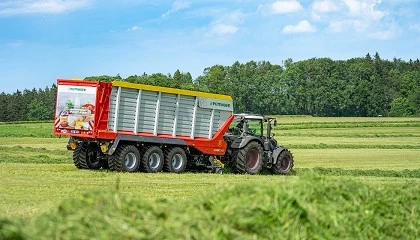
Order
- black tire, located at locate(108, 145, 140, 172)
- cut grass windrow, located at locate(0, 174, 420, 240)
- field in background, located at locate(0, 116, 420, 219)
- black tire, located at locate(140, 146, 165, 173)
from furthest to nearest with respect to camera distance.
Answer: black tire, located at locate(140, 146, 165, 173)
black tire, located at locate(108, 145, 140, 172)
field in background, located at locate(0, 116, 420, 219)
cut grass windrow, located at locate(0, 174, 420, 240)

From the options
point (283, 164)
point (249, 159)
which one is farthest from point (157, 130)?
point (283, 164)

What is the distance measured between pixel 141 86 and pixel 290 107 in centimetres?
9545

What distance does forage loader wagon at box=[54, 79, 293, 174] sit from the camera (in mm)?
22938

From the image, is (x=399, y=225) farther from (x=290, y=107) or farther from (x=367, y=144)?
(x=290, y=107)

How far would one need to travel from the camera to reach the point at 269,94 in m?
118

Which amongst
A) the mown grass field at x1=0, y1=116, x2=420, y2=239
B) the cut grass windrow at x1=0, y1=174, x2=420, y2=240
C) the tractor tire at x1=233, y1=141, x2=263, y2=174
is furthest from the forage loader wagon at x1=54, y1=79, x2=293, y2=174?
the cut grass windrow at x1=0, y1=174, x2=420, y2=240

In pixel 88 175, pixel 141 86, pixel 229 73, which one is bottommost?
pixel 88 175

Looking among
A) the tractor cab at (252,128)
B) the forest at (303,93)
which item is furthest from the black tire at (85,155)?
the forest at (303,93)

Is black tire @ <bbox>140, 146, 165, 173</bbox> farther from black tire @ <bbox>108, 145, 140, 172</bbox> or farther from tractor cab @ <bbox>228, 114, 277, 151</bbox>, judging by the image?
tractor cab @ <bbox>228, 114, 277, 151</bbox>

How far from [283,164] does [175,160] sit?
4350 mm

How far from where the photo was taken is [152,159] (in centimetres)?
2388

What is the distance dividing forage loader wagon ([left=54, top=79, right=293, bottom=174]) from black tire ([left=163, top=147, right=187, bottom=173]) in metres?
0.03

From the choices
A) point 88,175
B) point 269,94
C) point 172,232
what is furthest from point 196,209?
point 269,94

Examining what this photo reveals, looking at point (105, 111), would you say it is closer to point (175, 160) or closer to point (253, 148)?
point (175, 160)
